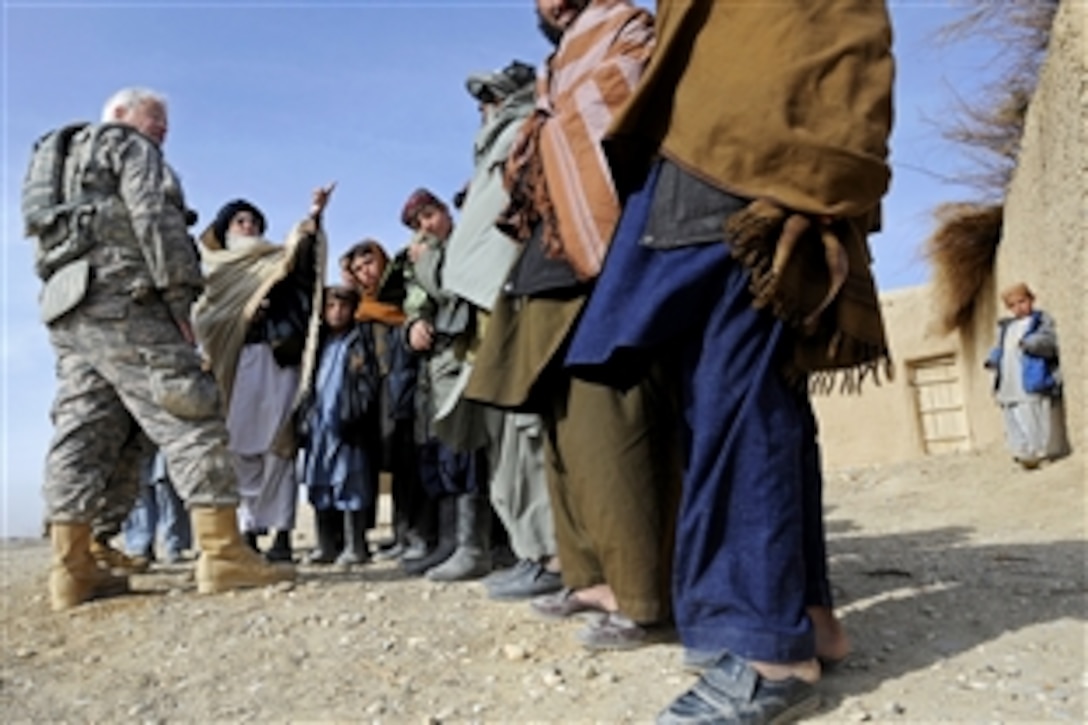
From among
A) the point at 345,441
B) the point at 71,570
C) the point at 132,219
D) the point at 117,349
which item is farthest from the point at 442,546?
the point at 132,219

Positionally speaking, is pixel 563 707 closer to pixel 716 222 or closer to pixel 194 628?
pixel 716 222

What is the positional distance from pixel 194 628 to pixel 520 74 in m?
2.39

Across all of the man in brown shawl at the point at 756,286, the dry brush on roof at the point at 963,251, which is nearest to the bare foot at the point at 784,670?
the man in brown shawl at the point at 756,286

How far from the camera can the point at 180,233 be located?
3711mm

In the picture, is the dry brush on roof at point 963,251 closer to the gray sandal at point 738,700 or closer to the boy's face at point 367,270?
the boy's face at point 367,270

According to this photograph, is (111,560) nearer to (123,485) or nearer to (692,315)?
(123,485)

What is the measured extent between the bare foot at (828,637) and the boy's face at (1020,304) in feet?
23.4

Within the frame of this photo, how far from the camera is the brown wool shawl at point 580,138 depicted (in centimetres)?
236

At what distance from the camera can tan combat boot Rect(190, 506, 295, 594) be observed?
3629 mm

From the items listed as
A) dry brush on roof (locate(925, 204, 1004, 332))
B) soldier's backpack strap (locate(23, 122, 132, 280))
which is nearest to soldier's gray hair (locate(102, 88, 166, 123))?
soldier's backpack strap (locate(23, 122, 132, 280))

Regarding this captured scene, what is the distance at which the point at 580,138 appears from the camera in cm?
244

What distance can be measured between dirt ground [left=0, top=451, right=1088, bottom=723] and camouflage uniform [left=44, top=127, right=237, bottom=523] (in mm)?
493

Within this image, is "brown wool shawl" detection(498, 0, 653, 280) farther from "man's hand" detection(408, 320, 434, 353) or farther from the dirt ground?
"man's hand" detection(408, 320, 434, 353)

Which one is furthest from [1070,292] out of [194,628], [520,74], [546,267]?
[194,628]
